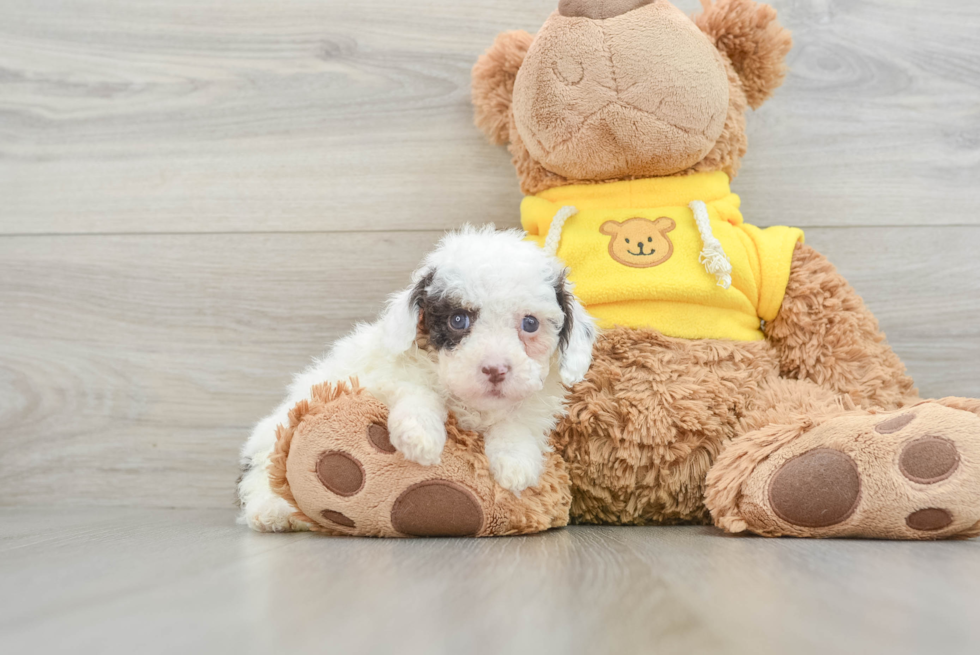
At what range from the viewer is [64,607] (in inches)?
22.1

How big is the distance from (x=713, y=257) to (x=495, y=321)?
0.38 m

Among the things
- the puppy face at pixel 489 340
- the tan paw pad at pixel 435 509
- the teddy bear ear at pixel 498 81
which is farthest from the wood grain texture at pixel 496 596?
the teddy bear ear at pixel 498 81

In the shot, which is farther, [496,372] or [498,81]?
[498,81]

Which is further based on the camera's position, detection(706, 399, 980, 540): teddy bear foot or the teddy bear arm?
the teddy bear arm

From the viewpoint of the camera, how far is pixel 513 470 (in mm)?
902

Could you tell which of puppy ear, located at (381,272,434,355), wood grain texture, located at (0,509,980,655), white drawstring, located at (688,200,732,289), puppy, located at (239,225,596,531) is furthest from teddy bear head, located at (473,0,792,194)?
wood grain texture, located at (0,509,980,655)

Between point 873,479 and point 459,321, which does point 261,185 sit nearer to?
point 459,321

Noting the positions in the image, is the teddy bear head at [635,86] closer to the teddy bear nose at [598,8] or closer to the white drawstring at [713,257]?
the teddy bear nose at [598,8]

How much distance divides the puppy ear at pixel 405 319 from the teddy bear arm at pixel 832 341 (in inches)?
22.5

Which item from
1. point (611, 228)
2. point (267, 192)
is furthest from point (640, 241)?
point (267, 192)

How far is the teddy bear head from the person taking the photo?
105 centimetres

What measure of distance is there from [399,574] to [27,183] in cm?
128

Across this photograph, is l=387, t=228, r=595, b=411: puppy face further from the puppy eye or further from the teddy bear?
the teddy bear

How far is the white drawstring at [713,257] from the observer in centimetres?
106
